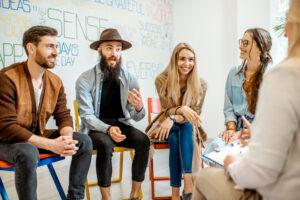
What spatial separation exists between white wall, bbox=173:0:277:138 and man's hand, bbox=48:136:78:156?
11.2 feet

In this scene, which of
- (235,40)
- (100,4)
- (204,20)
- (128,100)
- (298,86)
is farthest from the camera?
(204,20)

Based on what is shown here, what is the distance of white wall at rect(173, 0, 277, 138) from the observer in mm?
4469

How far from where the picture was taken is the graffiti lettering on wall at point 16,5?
2.82 m

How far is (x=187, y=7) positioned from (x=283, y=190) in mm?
4622

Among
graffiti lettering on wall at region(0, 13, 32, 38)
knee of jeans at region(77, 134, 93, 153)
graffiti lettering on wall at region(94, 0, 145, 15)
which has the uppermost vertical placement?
graffiti lettering on wall at region(94, 0, 145, 15)

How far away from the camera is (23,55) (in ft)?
9.84

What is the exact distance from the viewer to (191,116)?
7.79 ft

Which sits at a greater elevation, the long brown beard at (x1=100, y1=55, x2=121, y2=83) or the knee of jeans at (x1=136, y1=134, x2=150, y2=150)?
the long brown beard at (x1=100, y1=55, x2=121, y2=83)

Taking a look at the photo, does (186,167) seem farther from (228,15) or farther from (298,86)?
(228,15)

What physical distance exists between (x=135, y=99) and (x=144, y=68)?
216cm

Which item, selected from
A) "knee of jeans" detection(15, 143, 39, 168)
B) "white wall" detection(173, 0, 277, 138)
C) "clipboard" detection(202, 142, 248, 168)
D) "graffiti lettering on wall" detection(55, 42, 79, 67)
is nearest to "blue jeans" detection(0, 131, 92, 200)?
"knee of jeans" detection(15, 143, 39, 168)

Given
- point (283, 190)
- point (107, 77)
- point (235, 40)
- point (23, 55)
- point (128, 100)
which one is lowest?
point (283, 190)

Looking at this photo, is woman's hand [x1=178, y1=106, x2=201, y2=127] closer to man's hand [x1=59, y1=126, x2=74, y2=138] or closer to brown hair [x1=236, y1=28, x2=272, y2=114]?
brown hair [x1=236, y1=28, x2=272, y2=114]

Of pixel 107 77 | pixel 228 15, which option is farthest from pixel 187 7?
pixel 107 77
